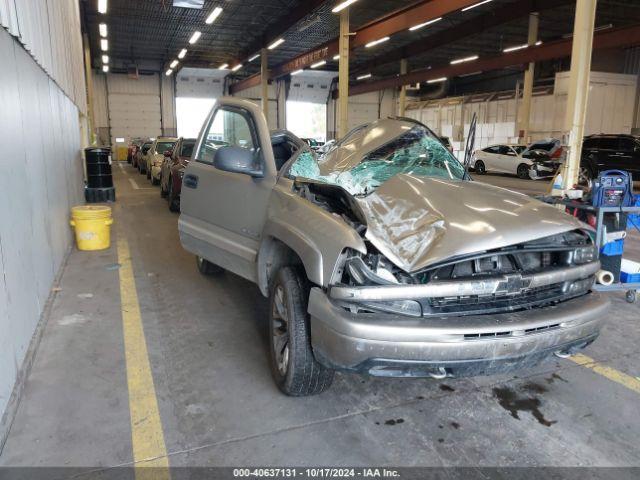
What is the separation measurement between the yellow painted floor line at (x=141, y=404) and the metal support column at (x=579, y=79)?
25.9 feet

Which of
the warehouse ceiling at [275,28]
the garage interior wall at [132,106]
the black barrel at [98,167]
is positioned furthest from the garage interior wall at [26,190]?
the garage interior wall at [132,106]

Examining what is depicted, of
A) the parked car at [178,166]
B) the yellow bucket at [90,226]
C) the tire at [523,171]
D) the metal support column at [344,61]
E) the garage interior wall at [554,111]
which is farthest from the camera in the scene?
the garage interior wall at [554,111]

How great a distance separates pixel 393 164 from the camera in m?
3.65

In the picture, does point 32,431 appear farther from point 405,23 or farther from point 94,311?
point 405,23

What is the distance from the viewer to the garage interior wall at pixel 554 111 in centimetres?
2255

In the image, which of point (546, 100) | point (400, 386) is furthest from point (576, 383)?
point (546, 100)

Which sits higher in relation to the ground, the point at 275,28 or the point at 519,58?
the point at 275,28

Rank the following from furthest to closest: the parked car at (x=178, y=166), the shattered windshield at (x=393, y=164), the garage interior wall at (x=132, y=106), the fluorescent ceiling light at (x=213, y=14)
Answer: the garage interior wall at (x=132, y=106), the fluorescent ceiling light at (x=213, y=14), the parked car at (x=178, y=166), the shattered windshield at (x=393, y=164)

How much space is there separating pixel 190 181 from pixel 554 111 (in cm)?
2295

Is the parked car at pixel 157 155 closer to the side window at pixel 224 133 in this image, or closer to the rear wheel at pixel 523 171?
the side window at pixel 224 133

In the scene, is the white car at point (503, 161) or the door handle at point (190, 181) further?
the white car at point (503, 161)

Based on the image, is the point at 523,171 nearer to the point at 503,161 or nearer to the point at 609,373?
the point at 503,161

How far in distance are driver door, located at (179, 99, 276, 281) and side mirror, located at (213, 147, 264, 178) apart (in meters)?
0.11

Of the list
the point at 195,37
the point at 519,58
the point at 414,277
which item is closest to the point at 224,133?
the point at 414,277
